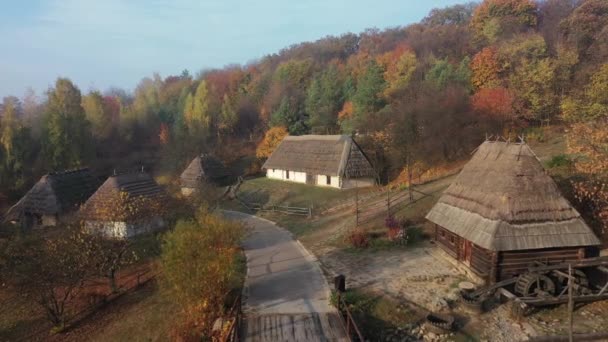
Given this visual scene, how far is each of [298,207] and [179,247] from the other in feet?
70.2

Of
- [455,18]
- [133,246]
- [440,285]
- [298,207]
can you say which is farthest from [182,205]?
[455,18]

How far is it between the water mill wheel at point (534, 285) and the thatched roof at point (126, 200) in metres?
20.6

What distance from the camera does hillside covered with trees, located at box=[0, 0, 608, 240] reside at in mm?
38188

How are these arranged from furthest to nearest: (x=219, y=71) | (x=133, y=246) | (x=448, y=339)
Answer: (x=219, y=71)
(x=133, y=246)
(x=448, y=339)

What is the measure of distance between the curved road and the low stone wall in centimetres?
683

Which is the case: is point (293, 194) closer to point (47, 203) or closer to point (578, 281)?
point (47, 203)

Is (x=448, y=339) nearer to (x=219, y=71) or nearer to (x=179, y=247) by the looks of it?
(x=179, y=247)

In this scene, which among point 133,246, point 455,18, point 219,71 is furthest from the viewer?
point 219,71

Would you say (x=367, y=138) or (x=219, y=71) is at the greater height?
(x=219, y=71)

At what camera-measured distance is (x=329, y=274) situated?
1959 centimetres

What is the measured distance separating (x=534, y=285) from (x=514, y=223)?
2.49 meters

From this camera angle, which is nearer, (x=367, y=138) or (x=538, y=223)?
(x=538, y=223)

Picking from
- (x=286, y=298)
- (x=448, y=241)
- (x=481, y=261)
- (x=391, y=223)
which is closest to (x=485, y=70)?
(x=391, y=223)

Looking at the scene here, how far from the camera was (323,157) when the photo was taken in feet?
140
